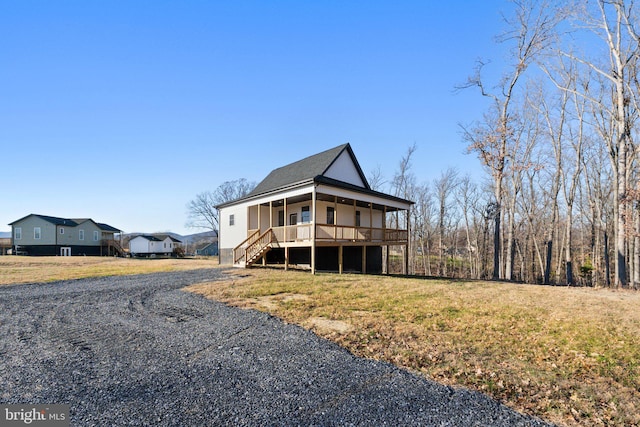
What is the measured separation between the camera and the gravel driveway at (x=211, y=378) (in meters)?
2.72

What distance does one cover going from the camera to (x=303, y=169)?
19797 millimetres

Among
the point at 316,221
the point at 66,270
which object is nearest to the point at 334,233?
the point at 316,221

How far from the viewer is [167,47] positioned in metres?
10.5

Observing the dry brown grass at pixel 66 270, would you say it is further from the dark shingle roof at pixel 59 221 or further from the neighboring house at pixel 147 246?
the neighboring house at pixel 147 246

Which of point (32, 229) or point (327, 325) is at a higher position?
point (32, 229)

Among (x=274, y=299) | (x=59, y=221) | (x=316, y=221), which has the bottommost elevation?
(x=274, y=299)

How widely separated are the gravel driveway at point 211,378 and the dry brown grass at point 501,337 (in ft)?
1.50

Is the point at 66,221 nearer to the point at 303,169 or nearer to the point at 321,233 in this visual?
the point at 303,169

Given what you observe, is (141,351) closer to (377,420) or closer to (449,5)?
(377,420)

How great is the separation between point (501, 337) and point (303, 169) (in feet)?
52.8

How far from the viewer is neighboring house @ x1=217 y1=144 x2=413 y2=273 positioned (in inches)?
585

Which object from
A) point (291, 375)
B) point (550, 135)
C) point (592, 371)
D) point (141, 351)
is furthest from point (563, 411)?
point (550, 135)

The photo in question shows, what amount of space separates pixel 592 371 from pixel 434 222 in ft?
109

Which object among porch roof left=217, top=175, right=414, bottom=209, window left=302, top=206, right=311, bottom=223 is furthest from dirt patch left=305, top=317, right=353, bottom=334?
window left=302, top=206, right=311, bottom=223
